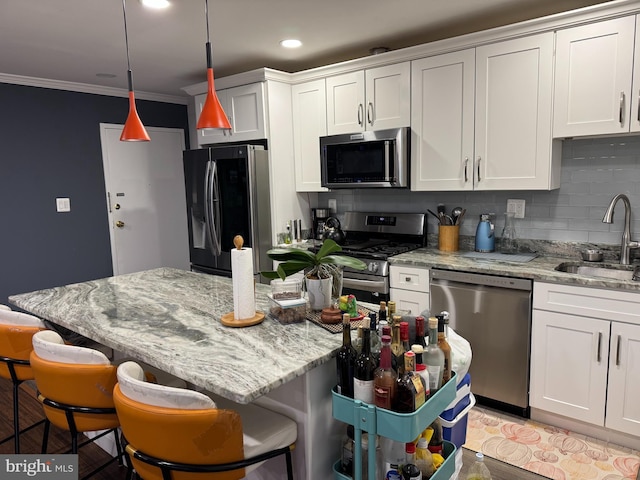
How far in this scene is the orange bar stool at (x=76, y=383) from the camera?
1550 millimetres

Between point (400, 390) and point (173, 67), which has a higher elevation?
point (173, 67)

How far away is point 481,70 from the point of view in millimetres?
2902

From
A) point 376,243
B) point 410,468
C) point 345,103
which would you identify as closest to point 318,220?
point 376,243

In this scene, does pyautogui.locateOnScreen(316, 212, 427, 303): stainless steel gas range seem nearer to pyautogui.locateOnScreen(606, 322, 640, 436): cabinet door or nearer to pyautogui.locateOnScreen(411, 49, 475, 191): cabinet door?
pyautogui.locateOnScreen(411, 49, 475, 191): cabinet door

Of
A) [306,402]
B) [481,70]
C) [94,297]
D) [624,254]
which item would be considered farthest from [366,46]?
[306,402]

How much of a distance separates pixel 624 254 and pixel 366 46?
2253mm

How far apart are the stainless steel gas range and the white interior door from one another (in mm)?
2236

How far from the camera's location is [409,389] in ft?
4.31

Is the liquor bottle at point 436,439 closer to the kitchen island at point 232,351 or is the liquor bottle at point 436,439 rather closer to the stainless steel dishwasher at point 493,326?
the kitchen island at point 232,351

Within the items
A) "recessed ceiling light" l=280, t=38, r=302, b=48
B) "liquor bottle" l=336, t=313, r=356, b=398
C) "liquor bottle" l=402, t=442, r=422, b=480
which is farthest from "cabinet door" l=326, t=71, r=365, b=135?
"liquor bottle" l=402, t=442, r=422, b=480

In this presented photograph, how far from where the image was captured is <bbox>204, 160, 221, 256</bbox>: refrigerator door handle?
12.4 feet

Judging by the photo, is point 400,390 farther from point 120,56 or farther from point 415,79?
point 120,56

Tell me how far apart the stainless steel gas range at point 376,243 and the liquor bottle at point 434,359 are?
1.62 metres

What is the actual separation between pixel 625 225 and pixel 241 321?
229 centimetres
